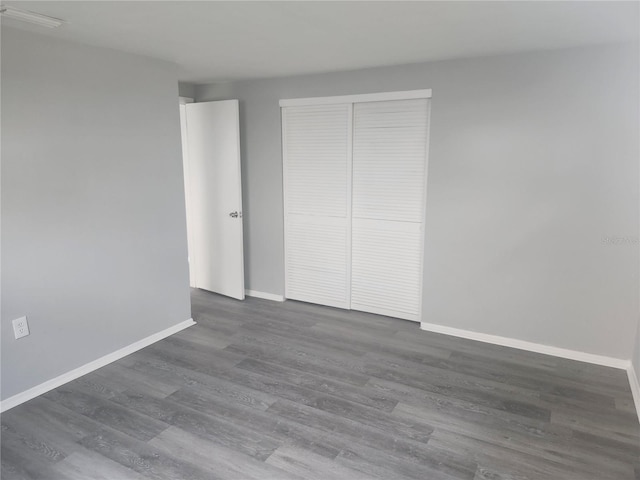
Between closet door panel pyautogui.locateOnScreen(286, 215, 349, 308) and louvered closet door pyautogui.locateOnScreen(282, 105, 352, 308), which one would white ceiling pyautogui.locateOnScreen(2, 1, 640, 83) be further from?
closet door panel pyautogui.locateOnScreen(286, 215, 349, 308)

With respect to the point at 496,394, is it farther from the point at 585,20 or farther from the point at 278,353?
the point at 585,20

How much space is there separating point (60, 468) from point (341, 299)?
2650mm

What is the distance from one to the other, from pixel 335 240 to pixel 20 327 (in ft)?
8.33

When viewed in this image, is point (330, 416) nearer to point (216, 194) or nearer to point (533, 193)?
point (533, 193)

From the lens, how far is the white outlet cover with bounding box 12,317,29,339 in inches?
102

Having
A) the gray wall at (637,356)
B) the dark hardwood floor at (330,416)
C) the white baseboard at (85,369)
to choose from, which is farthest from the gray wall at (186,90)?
the gray wall at (637,356)

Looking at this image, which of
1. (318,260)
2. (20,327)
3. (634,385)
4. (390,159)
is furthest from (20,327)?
(634,385)

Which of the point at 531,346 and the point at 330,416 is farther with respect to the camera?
the point at 531,346

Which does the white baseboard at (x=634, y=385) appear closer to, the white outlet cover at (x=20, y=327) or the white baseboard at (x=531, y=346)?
the white baseboard at (x=531, y=346)

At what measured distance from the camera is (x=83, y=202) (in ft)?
9.45

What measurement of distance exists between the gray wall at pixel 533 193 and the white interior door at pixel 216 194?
1172mm

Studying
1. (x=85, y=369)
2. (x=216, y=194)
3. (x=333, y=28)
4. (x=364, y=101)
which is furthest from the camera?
(x=216, y=194)

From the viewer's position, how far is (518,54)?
308 centimetres

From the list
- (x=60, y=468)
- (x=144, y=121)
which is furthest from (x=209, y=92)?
(x=60, y=468)
